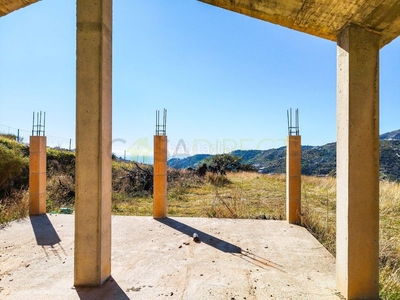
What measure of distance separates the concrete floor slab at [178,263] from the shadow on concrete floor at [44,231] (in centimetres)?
2

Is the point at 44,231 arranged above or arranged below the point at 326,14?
below

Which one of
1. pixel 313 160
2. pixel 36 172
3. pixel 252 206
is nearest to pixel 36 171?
→ pixel 36 172

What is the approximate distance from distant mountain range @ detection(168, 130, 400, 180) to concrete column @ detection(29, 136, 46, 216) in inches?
541

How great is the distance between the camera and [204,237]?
16.4 feet

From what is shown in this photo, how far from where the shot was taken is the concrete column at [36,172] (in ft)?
21.3

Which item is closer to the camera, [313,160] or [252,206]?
[252,206]

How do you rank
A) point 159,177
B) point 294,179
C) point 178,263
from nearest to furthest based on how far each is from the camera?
point 178,263
point 294,179
point 159,177

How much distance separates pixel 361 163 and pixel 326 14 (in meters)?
1.78

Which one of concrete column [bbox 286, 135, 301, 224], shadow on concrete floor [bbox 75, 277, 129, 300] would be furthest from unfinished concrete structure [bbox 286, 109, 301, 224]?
shadow on concrete floor [bbox 75, 277, 129, 300]

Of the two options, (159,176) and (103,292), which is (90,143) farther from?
(159,176)

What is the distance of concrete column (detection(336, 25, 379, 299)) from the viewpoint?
8.84ft

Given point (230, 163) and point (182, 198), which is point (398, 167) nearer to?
point (230, 163)

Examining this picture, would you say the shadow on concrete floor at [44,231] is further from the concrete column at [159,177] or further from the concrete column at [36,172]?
the concrete column at [159,177]

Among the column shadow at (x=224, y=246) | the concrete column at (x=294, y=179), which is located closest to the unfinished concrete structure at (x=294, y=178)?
the concrete column at (x=294, y=179)
